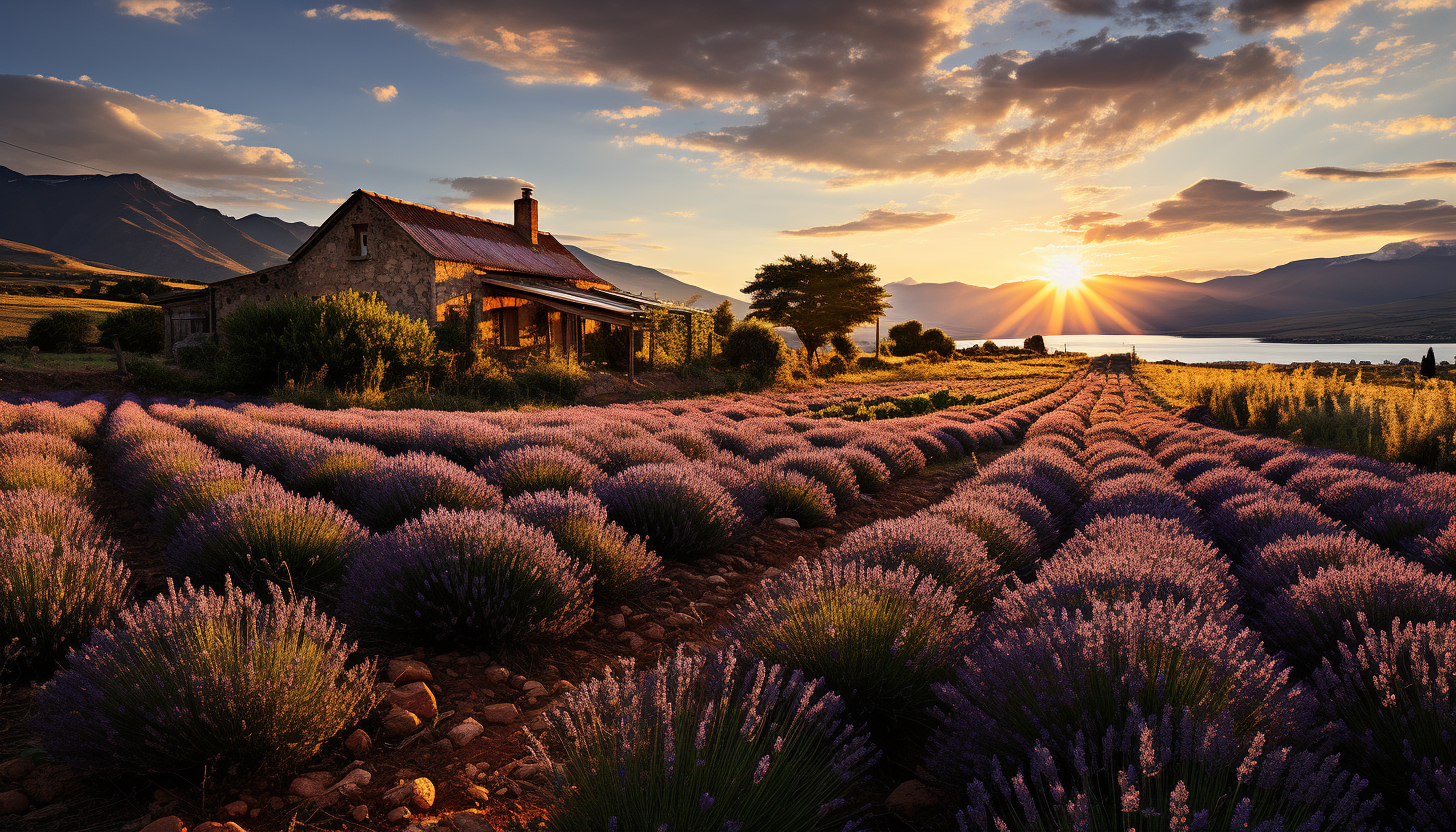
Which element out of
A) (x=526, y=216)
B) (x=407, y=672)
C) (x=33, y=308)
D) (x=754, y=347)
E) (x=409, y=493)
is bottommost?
(x=407, y=672)

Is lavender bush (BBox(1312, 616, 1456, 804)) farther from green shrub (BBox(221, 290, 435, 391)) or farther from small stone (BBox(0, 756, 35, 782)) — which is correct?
green shrub (BBox(221, 290, 435, 391))

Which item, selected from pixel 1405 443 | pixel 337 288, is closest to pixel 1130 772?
pixel 1405 443

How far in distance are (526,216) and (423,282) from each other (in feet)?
31.3

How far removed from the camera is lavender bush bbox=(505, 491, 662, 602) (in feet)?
12.1

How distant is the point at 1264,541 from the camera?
12.9ft

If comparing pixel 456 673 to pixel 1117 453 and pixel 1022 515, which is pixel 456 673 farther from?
pixel 1117 453

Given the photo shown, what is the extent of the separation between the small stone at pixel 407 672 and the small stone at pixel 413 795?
2.35ft

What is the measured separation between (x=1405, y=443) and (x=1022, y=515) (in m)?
8.44

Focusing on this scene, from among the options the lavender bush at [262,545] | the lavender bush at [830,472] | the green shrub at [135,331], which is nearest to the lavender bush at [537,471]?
the lavender bush at [262,545]

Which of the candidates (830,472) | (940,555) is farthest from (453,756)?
(830,472)

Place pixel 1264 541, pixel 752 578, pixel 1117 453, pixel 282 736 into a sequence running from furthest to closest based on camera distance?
pixel 1117 453 → pixel 752 578 → pixel 1264 541 → pixel 282 736

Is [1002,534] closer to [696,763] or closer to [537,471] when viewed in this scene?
[696,763]

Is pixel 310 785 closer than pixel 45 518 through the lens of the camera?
Yes

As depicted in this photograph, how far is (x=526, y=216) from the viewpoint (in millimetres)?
29625
